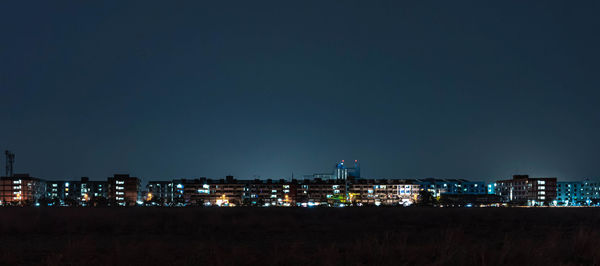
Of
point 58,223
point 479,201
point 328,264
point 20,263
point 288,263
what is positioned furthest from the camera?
point 479,201

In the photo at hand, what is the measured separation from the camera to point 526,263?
56.1ft

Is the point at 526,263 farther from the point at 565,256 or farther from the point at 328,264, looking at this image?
the point at 328,264

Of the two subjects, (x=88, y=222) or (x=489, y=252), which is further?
(x=88, y=222)

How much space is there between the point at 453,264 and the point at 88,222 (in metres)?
29.0

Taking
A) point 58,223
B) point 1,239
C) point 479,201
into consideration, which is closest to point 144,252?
point 1,239

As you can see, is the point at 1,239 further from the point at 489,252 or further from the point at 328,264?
the point at 489,252

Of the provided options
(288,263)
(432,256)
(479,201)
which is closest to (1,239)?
(288,263)

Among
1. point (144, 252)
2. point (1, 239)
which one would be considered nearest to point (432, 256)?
point (144, 252)

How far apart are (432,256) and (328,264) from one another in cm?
418

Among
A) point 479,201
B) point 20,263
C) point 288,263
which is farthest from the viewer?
point 479,201

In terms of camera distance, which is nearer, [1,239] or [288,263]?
[288,263]

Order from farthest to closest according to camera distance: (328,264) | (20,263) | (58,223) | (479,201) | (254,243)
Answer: (479,201), (58,223), (254,243), (20,263), (328,264)

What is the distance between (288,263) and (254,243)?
9.70m

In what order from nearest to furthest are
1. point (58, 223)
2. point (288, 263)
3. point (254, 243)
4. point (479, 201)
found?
1. point (288, 263)
2. point (254, 243)
3. point (58, 223)
4. point (479, 201)
